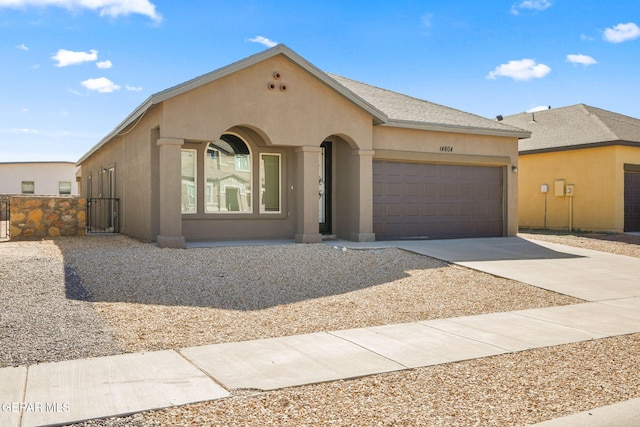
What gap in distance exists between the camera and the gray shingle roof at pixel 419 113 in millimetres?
16969

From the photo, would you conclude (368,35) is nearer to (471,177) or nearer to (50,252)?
(471,177)

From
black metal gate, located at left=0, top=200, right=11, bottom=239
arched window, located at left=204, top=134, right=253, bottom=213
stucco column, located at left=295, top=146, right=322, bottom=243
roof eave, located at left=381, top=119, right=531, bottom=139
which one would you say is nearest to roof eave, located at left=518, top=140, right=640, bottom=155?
roof eave, located at left=381, top=119, right=531, bottom=139

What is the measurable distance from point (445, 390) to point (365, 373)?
0.77 metres

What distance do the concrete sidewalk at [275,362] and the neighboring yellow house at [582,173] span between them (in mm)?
13954

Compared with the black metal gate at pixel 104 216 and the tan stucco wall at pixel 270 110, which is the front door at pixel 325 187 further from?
the black metal gate at pixel 104 216

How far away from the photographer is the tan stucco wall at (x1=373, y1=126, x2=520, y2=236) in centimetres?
1647

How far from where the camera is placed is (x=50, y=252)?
13195 mm

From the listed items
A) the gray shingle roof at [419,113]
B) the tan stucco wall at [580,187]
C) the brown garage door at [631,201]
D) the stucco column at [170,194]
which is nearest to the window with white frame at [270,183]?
the stucco column at [170,194]

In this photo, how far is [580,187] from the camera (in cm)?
2283

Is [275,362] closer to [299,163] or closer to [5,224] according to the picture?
[299,163]

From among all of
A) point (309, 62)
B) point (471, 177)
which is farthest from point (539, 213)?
point (309, 62)

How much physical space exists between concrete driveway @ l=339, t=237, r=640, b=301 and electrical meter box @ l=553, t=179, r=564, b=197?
6.80m

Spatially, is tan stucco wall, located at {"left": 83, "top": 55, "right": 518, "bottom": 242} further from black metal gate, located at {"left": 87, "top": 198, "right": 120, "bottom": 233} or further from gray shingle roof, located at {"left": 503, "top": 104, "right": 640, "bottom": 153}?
gray shingle roof, located at {"left": 503, "top": 104, "right": 640, "bottom": 153}

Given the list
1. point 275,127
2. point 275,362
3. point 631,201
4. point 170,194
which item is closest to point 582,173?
point 631,201
